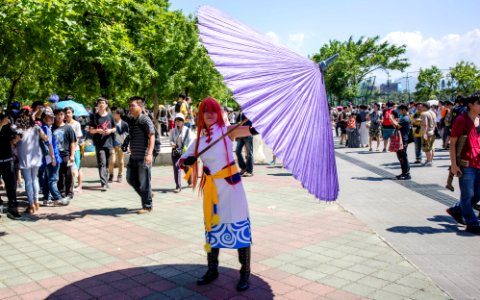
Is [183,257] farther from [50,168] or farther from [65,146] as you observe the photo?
[65,146]

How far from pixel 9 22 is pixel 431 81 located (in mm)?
47800

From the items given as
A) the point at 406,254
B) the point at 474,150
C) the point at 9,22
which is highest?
the point at 9,22

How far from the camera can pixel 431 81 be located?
46.7 m

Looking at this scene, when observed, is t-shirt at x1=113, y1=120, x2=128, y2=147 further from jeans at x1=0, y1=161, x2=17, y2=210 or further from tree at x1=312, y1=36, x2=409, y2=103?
tree at x1=312, y1=36, x2=409, y2=103

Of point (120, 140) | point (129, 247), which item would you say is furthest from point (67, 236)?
point (120, 140)

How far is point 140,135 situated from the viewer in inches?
281

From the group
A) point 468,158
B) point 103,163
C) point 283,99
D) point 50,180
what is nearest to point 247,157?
point 103,163

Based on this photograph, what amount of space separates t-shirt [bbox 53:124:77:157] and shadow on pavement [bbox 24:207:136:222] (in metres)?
1.28

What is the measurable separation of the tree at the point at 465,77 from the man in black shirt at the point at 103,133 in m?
41.5

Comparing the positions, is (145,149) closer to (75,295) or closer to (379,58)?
(75,295)

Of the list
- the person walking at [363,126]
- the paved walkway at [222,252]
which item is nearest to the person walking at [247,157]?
the paved walkway at [222,252]

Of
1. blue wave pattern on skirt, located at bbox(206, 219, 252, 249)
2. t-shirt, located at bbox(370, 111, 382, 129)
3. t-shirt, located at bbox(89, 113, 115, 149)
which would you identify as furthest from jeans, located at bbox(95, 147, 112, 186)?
t-shirt, located at bbox(370, 111, 382, 129)

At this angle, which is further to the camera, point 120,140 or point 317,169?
point 120,140

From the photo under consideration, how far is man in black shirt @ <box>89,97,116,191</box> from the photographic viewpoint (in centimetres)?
935
